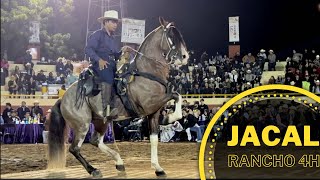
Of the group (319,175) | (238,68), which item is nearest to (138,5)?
(238,68)

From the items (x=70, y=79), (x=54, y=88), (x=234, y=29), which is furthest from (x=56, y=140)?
(x=234, y=29)

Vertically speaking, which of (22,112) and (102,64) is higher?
(102,64)

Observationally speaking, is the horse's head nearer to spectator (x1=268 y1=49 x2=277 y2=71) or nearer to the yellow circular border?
the yellow circular border

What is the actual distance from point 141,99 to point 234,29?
16.8 meters

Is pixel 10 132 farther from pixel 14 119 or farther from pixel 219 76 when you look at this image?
pixel 219 76

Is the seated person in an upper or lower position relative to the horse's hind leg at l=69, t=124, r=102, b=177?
lower

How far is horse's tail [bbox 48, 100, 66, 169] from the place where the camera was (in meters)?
5.78

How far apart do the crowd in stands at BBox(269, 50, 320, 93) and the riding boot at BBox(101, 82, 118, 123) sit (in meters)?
11.2

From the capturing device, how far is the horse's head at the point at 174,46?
5.66 meters

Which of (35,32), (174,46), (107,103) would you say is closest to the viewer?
(174,46)

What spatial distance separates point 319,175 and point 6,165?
480 centimetres

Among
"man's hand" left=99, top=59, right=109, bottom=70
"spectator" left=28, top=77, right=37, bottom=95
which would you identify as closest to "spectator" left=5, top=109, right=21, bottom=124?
"spectator" left=28, top=77, right=37, bottom=95

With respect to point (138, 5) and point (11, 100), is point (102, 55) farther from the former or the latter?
point (138, 5)

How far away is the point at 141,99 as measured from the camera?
227 inches
